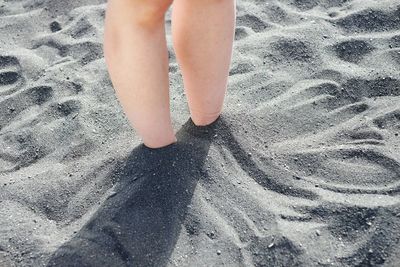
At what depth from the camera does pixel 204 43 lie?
2.03 meters

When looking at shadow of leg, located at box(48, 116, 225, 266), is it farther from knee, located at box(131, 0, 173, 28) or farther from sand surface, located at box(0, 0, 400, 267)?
knee, located at box(131, 0, 173, 28)

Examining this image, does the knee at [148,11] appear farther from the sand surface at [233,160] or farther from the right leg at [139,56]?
the sand surface at [233,160]

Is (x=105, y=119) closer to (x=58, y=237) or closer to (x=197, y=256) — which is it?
(x=58, y=237)

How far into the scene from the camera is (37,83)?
269cm

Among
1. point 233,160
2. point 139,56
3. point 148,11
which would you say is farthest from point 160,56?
point 233,160

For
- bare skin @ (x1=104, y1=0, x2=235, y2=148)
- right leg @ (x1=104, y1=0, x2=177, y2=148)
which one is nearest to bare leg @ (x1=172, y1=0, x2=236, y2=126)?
bare skin @ (x1=104, y1=0, x2=235, y2=148)

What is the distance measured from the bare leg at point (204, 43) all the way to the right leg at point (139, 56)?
14 centimetres

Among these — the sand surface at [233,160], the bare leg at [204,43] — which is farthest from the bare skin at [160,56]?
the sand surface at [233,160]

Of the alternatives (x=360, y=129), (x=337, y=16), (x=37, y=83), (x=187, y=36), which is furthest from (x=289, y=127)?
(x=37, y=83)

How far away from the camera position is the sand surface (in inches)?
74.4

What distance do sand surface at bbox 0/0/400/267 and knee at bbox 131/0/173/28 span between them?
543 millimetres

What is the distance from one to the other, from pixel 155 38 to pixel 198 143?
0.50 meters

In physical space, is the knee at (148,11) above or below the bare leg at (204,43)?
above

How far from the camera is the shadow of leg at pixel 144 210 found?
1.88 m
